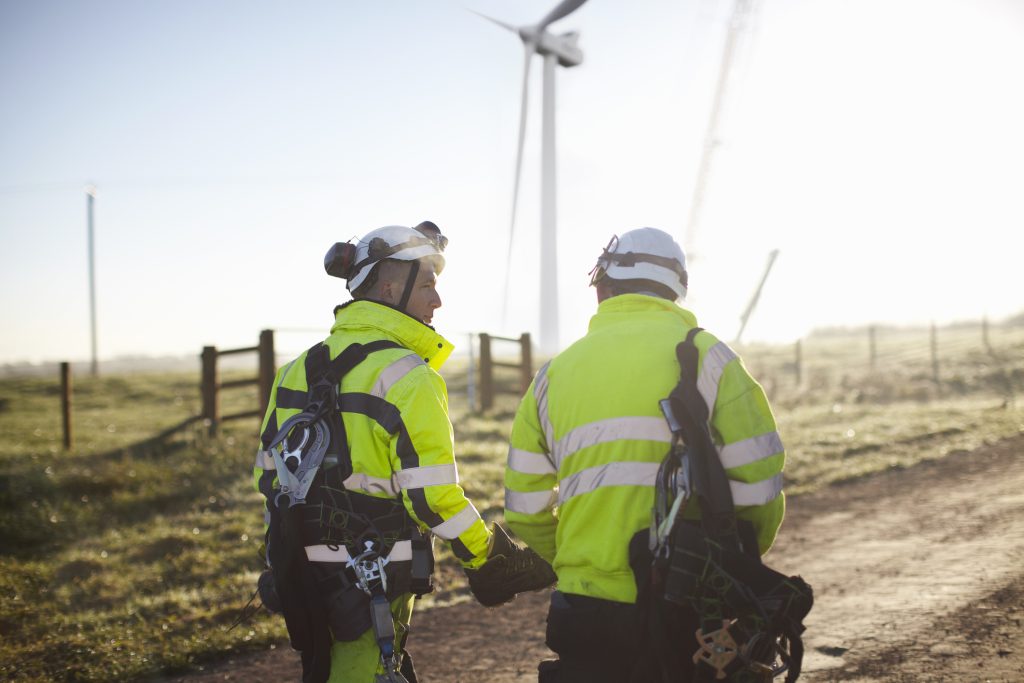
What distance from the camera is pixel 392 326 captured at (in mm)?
3447

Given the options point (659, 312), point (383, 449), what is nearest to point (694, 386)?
point (659, 312)

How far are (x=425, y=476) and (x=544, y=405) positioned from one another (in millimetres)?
539

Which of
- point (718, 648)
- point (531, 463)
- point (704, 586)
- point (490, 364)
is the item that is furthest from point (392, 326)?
point (490, 364)

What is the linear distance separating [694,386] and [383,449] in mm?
1247

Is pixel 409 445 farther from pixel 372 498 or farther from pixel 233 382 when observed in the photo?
pixel 233 382

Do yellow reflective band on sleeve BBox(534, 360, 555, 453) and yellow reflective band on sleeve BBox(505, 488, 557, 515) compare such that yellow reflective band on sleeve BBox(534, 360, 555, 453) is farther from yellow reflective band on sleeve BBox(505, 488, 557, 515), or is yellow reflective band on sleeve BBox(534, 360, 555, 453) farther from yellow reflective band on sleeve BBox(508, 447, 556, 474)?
yellow reflective band on sleeve BBox(505, 488, 557, 515)

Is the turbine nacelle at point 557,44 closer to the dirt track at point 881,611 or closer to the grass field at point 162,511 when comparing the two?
the grass field at point 162,511

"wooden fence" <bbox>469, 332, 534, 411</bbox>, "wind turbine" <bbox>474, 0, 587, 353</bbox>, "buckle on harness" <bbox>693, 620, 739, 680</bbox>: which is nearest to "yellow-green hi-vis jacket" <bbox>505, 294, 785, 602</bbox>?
"buckle on harness" <bbox>693, 620, 739, 680</bbox>

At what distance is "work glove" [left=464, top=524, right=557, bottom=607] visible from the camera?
3.54 meters

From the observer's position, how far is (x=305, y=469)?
3.24m

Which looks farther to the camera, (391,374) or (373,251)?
(373,251)

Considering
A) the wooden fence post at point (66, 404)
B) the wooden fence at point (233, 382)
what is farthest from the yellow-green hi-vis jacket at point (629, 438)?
the wooden fence post at point (66, 404)

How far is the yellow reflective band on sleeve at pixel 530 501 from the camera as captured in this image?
3371 mm

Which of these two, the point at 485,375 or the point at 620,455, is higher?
the point at 620,455
